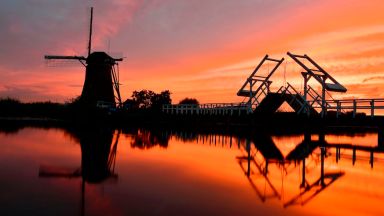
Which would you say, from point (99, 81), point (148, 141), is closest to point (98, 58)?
point (99, 81)

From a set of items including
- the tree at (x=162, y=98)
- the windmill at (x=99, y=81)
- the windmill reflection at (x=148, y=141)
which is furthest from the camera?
the tree at (x=162, y=98)


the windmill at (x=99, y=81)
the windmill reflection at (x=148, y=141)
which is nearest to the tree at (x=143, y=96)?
the windmill at (x=99, y=81)

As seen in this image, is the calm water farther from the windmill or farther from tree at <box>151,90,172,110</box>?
tree at <box>151,90,172,110</box>

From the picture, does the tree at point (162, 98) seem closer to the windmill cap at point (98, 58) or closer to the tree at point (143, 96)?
the tree at point (143, 96)

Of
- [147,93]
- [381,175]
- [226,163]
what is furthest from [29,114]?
[381,175]

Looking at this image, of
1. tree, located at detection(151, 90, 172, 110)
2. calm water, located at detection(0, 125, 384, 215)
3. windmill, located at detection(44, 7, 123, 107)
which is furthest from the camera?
tree, located at detection(151, 90, 172, 110)

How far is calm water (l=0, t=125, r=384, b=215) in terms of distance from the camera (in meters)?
7.81

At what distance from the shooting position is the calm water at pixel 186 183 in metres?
7.81

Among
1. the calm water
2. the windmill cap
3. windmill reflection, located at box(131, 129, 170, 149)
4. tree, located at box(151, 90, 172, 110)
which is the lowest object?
the calm water

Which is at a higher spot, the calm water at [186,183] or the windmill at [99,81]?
the windmill at [99,81]

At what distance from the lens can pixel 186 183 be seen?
10617 mm

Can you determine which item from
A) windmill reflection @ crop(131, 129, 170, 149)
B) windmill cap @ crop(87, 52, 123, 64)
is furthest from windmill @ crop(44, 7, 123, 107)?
windmill reflection @ crop(131, 129, 170, 149)

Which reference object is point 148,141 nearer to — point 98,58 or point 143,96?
point 98,58

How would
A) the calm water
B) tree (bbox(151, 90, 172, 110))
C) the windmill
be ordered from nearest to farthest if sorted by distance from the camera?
the calm water < the windmill < tree (bbox(151, 90, 172, 110))
